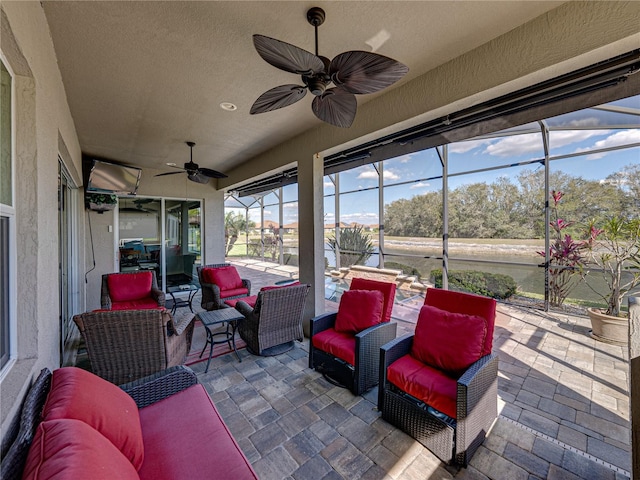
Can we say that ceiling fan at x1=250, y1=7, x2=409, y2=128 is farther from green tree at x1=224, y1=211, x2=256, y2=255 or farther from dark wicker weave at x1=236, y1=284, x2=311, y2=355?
green tree at x1=224, y1=211, x2=256, y2=255

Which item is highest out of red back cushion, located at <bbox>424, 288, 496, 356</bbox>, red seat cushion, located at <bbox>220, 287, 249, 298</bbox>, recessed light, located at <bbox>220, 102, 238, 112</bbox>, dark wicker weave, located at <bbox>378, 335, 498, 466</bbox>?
recessed light, located at <bbox>220, 102, 238, 112</bbox>

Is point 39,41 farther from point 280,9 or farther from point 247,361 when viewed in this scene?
point 247,361

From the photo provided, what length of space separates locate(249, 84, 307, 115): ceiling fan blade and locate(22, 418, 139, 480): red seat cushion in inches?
79.7

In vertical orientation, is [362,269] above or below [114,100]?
below

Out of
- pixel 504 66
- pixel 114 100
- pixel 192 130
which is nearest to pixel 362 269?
pixel 192 130

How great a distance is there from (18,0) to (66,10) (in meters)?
0.64

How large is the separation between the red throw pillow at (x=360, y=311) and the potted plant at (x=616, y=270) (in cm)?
333

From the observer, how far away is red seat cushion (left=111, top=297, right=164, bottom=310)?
12.2ft

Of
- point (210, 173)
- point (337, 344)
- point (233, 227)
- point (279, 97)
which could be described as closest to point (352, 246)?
point (210, 173)

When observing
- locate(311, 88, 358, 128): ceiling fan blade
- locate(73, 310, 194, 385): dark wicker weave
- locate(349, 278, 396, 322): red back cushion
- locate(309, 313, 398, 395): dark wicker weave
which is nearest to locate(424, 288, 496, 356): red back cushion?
locate(349, 278, 396, 322): red back cushion

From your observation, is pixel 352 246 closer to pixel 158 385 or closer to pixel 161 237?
pixel 161 237

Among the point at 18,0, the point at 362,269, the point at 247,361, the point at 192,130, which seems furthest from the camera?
the point at 362,269

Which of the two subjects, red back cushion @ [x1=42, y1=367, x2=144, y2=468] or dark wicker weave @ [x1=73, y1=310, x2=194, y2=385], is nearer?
red back cushion @ [x1=42, y1=367, x2=144, y2=468]

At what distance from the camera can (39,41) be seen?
5.27 feet
